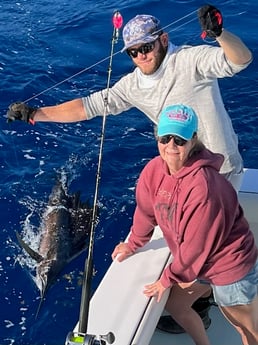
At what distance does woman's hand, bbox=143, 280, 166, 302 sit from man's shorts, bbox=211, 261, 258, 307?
0.30 meters

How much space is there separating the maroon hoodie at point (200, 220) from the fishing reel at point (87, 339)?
600mm

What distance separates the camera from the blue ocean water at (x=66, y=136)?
241 inches

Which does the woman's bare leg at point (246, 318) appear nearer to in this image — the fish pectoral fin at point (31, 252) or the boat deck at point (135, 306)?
the boat deck at point (135, 306)

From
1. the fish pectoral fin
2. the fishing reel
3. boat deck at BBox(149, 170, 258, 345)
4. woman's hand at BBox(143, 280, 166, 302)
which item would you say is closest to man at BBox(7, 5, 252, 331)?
boat deck at BBox(149, 170, 258, 345)

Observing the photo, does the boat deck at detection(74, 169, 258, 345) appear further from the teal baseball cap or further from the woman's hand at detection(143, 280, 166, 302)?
the teal baseball cap

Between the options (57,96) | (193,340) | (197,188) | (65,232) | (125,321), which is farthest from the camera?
(57,96)

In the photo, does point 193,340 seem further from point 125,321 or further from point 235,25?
point 235,25

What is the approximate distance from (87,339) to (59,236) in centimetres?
339

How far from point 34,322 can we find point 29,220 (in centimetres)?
148

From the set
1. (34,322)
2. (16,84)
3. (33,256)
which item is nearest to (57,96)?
(16,84)

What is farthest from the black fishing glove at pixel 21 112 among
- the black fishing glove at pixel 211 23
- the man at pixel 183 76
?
the black fishing glove at pixel 211 23

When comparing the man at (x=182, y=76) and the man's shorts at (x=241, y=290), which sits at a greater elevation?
the man at (x=182, y=76)

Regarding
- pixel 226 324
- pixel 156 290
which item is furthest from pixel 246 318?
pixel 226 324

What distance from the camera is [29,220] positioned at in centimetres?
705
